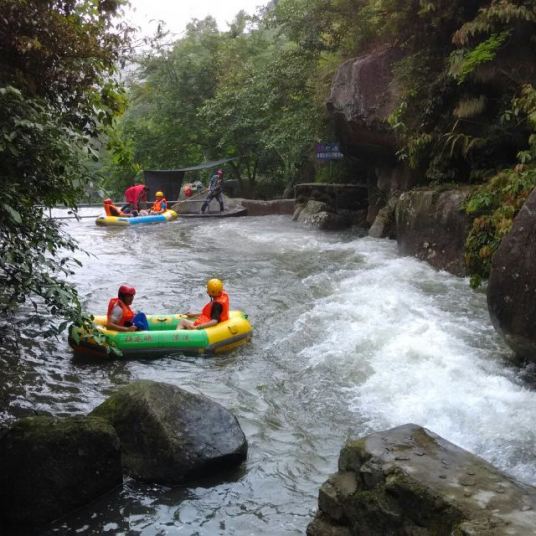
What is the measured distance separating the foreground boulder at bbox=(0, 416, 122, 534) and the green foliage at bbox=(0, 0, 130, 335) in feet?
2.65

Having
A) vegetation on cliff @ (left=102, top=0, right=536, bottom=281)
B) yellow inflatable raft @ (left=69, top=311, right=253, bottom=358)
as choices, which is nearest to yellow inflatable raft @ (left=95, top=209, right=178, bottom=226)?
vegetation on cliff @ (left=102, top=0, right=536, bottom=281)

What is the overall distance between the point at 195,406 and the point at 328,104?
39.5 feet

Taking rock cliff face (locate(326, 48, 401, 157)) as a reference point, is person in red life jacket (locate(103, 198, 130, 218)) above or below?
below

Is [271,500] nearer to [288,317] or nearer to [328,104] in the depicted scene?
[288,317]

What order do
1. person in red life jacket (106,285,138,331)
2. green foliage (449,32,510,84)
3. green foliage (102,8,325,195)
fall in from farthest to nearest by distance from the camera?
Result: 1. green foliage (102,8,325,195)
2. green foliage (449,32,510,84)
3. person in red life jacket (106,285,138,331)

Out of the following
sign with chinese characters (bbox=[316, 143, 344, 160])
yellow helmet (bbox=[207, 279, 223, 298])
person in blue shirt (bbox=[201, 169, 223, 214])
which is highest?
sign with chinese characters (bbox=[316, 143, 344, 160])

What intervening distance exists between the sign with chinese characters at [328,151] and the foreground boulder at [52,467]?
15355 millimetres

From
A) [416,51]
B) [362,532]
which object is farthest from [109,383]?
[416,51]

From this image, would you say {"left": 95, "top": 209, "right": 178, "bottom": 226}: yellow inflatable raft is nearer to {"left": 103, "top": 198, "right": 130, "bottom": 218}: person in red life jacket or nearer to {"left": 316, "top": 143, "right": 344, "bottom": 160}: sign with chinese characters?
{"left": 103, "top": 198, "right": 130, "bottom": 218}: person in red life jacket

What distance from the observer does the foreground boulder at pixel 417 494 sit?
319 centimetres

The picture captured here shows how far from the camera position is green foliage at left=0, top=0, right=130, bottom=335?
435 cm

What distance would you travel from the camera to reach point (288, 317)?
9547mm

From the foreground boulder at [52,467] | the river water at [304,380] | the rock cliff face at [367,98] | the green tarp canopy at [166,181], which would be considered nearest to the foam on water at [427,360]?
the river water at [304,380]

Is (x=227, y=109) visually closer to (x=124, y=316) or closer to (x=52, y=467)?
(x=124, y=316)
